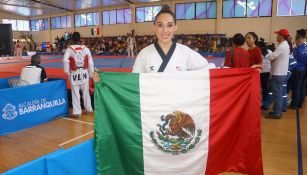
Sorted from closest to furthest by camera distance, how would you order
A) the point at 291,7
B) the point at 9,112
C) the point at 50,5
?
the point at 9,112, the point at 291,7, the point at 50,5

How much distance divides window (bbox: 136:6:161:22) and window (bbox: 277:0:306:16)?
8582 mm

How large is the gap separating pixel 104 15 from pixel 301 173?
73.6ft

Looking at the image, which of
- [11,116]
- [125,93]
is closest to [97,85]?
[125,93]

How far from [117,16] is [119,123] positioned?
21724 mm

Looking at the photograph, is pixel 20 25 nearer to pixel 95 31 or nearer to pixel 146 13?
pixel 95 31

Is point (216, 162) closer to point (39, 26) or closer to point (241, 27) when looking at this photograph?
point (241, 27)

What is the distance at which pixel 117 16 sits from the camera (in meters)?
22.5

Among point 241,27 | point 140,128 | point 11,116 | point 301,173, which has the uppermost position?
point 241,27

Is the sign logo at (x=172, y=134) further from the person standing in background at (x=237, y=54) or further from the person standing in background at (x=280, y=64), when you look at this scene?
the person standing in background at (x=280, y=64)

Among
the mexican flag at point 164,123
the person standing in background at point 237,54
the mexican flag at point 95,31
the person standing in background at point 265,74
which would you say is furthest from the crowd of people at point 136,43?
the mexican flag at point 164,123

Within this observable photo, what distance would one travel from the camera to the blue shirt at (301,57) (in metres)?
5.57

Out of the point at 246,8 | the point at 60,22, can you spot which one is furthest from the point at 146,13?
the point at 60,22

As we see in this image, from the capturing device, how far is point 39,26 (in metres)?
28.9

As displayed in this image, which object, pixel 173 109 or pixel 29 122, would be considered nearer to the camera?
pixel 173 109
